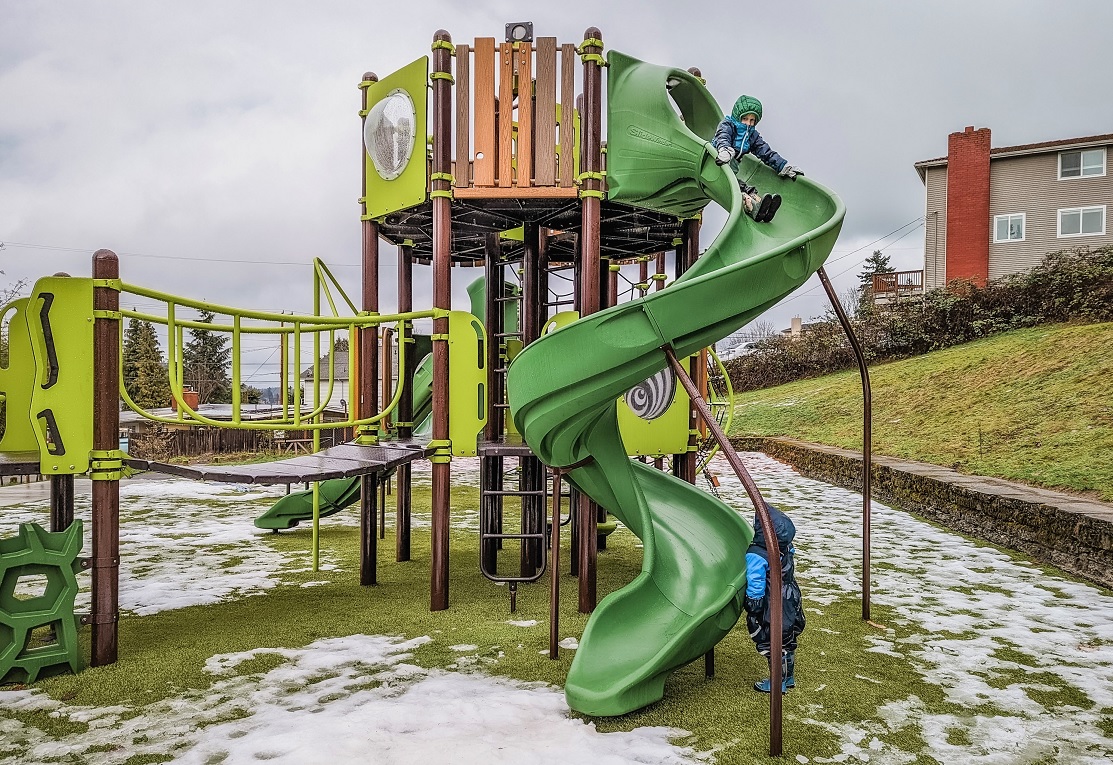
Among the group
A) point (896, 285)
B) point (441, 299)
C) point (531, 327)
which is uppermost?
point (896, 285)

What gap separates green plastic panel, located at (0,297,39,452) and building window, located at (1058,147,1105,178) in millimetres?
30736

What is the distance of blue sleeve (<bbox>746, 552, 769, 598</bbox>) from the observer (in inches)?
164

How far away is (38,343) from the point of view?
459cm

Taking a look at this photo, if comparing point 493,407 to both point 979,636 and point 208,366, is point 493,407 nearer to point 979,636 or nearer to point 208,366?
point 979,636

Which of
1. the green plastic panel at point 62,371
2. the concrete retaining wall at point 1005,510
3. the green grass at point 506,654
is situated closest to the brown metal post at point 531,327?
the green grass at point 506,654

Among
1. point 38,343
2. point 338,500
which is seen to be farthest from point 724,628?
point 338,500

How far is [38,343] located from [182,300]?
87 centimetres

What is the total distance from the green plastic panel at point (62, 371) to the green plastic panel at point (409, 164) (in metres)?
2.49

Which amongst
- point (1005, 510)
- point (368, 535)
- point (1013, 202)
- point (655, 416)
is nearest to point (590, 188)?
point (655, 416)

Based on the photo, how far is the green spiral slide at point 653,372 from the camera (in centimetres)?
406

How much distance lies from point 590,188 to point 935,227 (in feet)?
88.5

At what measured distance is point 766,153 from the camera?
557 centimetres

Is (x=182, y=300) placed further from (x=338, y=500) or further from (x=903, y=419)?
(x=903, y=419)

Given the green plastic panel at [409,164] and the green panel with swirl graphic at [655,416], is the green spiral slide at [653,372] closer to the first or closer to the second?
the green panel with swirl graphic at [655,416]
